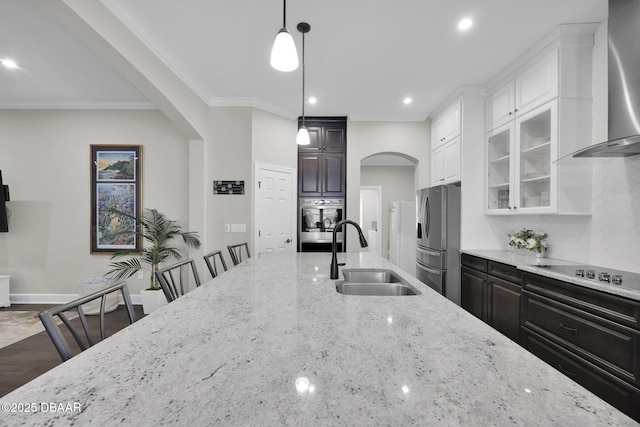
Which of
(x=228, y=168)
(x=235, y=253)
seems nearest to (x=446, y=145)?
(x=228, y=168)

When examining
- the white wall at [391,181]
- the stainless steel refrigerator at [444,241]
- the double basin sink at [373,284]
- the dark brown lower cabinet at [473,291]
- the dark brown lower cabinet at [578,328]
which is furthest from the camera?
the white wall at [391,181]

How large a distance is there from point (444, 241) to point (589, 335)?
5.63 ft

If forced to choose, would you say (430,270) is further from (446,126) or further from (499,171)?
(446,126)

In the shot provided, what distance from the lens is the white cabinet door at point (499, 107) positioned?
9.57ft

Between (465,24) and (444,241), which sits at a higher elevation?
(465,24)

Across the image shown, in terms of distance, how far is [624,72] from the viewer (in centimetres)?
175

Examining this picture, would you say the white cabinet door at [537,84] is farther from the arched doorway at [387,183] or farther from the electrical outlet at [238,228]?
the arched doorway at [387,183]

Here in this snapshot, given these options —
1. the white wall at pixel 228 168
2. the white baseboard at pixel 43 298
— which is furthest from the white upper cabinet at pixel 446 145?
the white baseboard at pixel 43 298

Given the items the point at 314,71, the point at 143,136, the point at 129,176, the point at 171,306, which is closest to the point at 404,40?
the point at 314,71

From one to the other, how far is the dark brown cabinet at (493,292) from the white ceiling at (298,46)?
2.07 m

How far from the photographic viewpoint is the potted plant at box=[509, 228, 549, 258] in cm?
263

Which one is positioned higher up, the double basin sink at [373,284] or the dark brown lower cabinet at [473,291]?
the double basin sink at [373,284]

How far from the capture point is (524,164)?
109 inches

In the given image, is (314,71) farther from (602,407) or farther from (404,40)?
(602,407)
